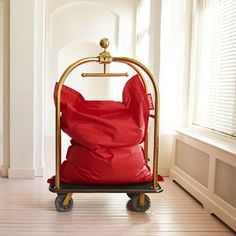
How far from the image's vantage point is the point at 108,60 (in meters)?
Answer: 3.10

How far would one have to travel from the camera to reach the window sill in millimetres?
2990

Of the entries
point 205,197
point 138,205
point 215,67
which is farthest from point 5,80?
point 205,197

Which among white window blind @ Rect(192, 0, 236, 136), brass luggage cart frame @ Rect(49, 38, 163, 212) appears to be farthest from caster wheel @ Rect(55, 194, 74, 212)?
white window blind @ Rect(192, 0, 236, 136)

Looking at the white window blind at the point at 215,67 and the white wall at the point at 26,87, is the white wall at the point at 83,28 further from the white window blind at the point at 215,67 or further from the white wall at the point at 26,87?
the white window blind at the point at 215,67

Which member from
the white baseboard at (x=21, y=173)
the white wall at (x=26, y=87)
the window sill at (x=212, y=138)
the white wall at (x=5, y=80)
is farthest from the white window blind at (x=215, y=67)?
the white wall at (x=5, y=80)

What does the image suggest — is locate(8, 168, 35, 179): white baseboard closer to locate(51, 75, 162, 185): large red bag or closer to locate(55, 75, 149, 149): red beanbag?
locate(51, 75, 162, 185): large red bag

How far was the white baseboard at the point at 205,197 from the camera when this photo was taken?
9.24ft

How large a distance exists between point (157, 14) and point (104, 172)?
6.92 ft

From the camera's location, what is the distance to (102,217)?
3.01 metres

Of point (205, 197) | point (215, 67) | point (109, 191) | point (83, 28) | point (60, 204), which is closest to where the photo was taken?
point (109, 191)

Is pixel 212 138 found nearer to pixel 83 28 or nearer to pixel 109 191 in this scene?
pixel 109 191

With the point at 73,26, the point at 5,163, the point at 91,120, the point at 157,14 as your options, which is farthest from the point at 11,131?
the point at 73,26

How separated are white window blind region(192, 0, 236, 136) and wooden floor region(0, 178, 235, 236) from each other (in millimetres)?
790

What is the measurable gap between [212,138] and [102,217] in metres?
1.22
